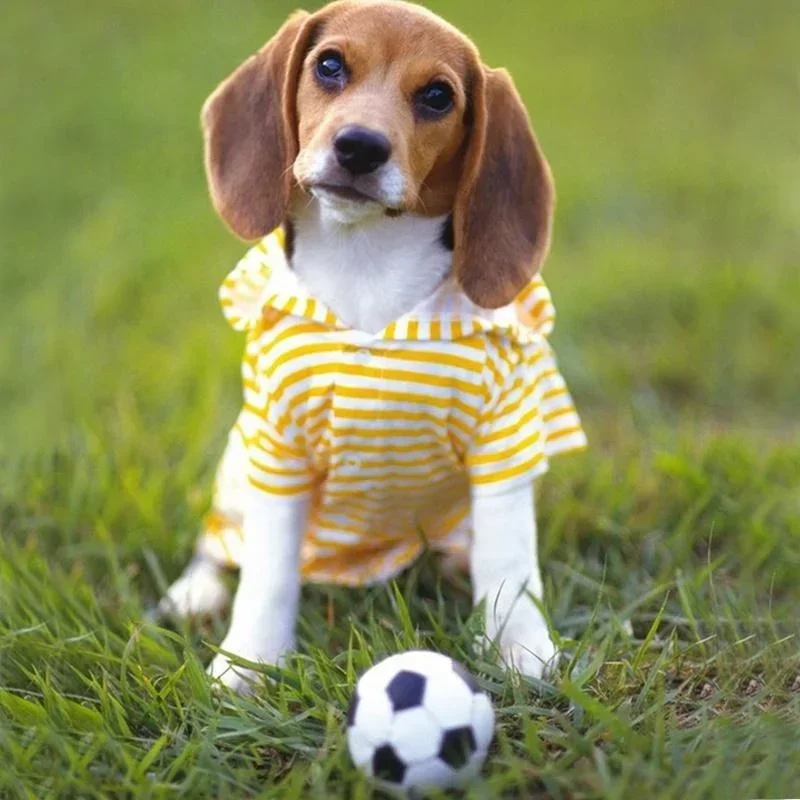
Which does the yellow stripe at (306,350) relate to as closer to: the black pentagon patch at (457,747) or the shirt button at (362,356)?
the shirt button at (362,356)

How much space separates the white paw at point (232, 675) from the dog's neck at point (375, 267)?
89 cm

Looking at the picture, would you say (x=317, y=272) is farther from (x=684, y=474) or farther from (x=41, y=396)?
(x=41, y=396)

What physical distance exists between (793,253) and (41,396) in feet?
12.8

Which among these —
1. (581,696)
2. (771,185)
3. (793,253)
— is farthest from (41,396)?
(771,185)

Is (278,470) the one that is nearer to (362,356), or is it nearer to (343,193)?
(362,356)

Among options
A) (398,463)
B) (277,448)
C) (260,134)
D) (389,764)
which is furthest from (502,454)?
(260,134)

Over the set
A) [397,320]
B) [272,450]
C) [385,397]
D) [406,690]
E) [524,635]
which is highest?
[397,320]

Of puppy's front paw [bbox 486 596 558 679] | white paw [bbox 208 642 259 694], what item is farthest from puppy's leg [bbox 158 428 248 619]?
puppy's front paw [bbox 486 596 558 679]

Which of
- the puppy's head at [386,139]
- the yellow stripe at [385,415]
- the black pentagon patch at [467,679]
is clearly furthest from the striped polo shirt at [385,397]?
the black pentagon patch at [467,679]

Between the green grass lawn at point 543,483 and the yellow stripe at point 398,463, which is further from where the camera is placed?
the yellow stripe at point 398,463

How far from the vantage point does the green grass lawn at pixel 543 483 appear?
108 inches

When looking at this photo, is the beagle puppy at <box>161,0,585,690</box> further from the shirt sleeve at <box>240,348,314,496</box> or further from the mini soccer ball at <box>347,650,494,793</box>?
the mini soccer ball at <box>347,650,494,793</box>

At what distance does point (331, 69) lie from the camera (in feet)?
9.86

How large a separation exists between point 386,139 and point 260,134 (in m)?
0.52
